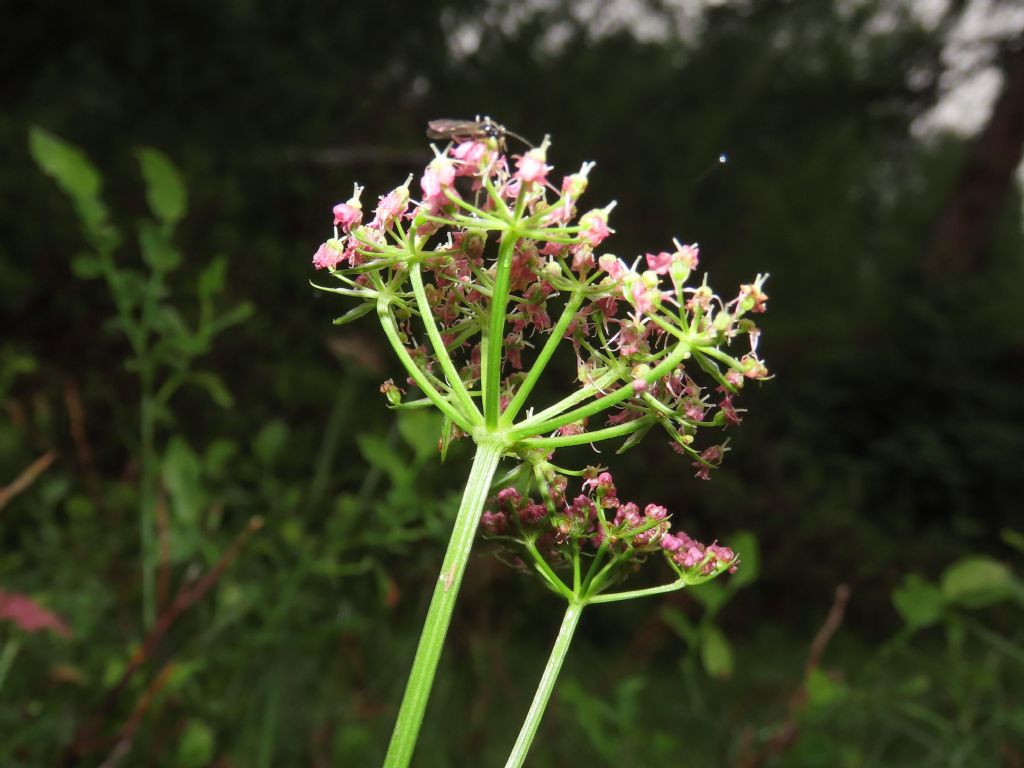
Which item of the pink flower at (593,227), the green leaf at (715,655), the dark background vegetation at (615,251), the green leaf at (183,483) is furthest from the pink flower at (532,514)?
the dark background vegetation at (615,251)

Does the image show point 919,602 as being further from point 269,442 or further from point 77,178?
point 77,178

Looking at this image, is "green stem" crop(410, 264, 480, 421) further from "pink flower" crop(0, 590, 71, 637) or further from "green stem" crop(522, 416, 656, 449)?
"pink flower" crop(0, 590, 71, 637)

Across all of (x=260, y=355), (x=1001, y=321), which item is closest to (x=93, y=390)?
(x=260, y=355)

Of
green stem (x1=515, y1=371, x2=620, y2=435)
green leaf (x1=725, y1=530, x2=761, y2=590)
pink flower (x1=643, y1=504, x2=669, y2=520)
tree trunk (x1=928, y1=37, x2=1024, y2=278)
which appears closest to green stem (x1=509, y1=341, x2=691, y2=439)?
green stem (x1=515, y1=371, x2=620, y2=435)

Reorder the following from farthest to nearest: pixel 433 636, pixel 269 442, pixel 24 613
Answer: pixel 269 442 → pixel 24 613 → pixel 433 636

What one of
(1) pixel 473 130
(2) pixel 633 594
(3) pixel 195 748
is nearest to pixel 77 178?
(3) pixel 195 748

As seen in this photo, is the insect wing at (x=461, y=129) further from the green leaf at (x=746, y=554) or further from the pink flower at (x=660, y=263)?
the green leaf at (x=746, y=554)
